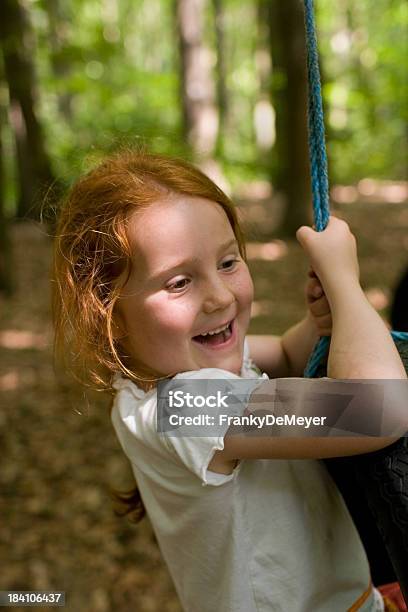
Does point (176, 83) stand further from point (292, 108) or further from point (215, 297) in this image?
point (215, 297)

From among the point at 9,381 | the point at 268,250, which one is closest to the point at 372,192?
the point at 268,250

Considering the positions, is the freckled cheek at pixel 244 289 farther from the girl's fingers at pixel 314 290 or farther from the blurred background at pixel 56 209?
the blurred background at pixel 56 209

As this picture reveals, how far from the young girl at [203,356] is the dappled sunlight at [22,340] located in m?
4.36

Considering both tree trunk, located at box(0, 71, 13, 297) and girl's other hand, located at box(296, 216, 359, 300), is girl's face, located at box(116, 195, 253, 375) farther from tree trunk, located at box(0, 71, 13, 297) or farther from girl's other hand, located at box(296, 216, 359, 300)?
tree trunk, located at box(0, 71, 13, 297)

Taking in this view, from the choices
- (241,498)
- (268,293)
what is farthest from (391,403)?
(268,293)

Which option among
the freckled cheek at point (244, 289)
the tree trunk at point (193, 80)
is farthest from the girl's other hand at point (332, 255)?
the tree trunk at point (193, 80)

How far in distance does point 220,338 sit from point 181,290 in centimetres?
14

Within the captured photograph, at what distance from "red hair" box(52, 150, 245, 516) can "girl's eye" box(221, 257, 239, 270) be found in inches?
5.3

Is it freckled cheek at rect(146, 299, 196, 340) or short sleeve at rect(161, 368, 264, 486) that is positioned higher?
freckled cheek at rect(146, 299, 196, 340)

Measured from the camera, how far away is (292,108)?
23.9 feet

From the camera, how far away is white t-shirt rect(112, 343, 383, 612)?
1.18 metres

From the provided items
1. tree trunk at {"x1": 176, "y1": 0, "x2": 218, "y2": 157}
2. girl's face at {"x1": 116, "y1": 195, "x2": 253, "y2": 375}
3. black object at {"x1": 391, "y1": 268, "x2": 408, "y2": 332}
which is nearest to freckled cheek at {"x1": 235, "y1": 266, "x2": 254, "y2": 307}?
girl's face at {"x1": 116, "y1": 195, "x2": 253, "y2": 375}

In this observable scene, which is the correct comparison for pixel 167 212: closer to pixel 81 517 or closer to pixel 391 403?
pixel 391 403

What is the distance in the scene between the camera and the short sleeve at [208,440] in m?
1.08
